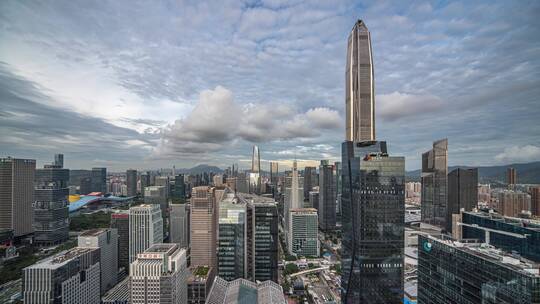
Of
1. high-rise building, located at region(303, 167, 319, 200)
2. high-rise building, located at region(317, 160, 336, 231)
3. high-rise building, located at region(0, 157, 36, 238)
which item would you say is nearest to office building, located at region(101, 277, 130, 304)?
high-rise building, located at region(0, 157, 36, 238)

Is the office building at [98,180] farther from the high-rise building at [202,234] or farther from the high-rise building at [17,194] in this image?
the high-rise building at [202,234]

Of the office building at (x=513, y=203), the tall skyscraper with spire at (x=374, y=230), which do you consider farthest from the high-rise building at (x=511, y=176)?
the tall skyscraper with spire at (x=374, y=230)

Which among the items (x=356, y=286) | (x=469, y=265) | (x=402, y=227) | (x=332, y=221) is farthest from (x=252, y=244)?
(x=332, y=221)

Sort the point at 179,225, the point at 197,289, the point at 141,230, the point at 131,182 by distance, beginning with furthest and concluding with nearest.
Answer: the point at 131,182, the point at 179,225, the point at 141,230, the point at 197,289

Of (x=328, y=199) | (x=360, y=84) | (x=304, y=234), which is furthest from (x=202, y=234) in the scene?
(x=328, y=199)

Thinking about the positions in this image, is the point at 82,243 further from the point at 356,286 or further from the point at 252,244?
the point at 356,286

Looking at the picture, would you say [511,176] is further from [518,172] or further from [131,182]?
[131,182]

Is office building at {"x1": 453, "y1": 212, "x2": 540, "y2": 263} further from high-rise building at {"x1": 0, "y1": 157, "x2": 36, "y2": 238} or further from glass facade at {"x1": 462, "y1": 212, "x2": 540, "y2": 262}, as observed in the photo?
high-rise building at {"x1": 0, "y1": 157, "x2": 36, "y2": 238}
